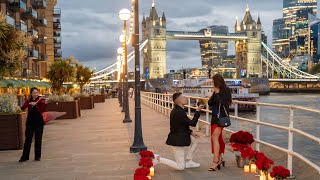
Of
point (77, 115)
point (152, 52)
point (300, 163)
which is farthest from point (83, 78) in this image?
point (152, 52)

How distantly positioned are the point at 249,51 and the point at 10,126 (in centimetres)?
16084

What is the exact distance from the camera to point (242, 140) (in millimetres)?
7730

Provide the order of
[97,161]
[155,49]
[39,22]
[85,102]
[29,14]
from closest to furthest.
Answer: [97,161] → [85,102] → [29,14] → [39,22] → [155,49]

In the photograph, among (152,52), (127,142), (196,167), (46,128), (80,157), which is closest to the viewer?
(196,167)

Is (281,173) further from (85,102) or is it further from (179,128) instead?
(85,102)

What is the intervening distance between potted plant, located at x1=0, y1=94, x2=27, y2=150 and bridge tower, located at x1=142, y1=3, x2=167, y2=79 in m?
134

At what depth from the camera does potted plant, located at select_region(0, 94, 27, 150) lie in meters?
10.5

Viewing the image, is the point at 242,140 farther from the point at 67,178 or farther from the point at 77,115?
the point at 77,115

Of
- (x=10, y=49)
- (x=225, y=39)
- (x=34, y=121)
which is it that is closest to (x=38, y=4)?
(x=10, y=49)

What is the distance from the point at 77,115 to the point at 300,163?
1384 centimetres

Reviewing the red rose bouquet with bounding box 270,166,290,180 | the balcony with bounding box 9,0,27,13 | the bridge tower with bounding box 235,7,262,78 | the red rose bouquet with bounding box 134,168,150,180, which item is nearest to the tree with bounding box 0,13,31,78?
the red rose bouquet with bounding box 134,168,150,180

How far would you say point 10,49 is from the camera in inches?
478

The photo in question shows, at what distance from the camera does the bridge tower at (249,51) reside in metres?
164

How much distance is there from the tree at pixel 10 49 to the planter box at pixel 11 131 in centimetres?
227
